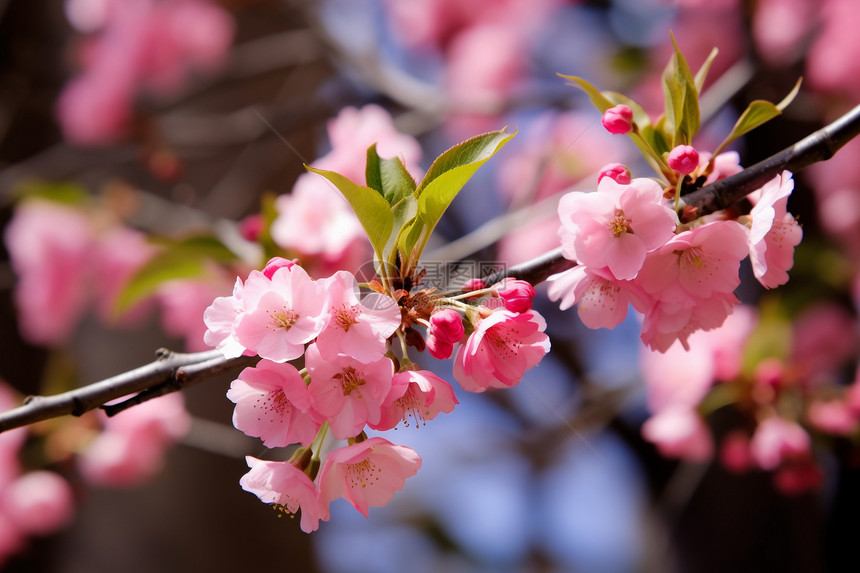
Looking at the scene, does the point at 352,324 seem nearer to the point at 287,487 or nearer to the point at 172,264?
the point at 287,487

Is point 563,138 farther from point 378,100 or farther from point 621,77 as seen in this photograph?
point 378,100

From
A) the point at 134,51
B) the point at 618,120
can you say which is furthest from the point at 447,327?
the point at 134,51

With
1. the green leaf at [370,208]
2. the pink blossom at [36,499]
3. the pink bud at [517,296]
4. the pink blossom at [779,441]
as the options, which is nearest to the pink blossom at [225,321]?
the green leaf at [370,208]

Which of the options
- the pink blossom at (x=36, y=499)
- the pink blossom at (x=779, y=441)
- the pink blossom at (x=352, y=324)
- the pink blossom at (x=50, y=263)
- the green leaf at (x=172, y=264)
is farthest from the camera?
the pink blossom at (x=50, y=263)

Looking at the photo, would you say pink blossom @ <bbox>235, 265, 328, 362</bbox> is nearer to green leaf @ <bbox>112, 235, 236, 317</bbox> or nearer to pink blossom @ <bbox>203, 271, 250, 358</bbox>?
pink blossom @ <bbox>203, 271, 250, 358</bbox>

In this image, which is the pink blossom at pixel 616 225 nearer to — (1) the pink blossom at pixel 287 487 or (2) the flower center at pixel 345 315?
(2) the flower center at pixel 345 315
